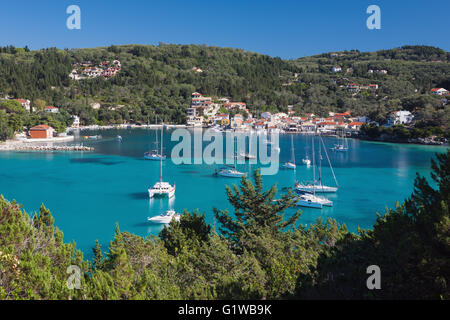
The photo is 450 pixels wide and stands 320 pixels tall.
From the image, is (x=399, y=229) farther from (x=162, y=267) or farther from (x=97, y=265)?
(x=97, y=265)

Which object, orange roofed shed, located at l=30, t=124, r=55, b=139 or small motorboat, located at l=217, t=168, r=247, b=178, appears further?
orange roofed shed, located at l=30, t=124, r=55, b=139

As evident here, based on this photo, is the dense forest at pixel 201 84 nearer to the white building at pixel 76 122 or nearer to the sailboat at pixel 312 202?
the white building at pixel 76 122

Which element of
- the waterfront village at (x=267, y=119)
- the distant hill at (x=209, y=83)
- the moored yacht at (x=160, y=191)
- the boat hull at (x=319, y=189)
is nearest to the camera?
the moored yacht at (x=160, y=191)

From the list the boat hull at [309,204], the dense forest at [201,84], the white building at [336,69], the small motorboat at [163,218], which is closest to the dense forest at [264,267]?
the small motorboat at [163,218]

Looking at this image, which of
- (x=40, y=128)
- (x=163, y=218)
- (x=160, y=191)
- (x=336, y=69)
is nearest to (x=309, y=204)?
(x=163, y=218)

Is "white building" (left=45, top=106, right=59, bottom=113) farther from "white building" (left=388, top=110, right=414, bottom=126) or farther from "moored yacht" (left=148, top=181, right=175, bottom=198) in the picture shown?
"white building" (left=388, top=110, right=414, bottom=126)

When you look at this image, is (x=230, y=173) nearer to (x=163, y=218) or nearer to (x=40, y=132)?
(x=163, y=218)

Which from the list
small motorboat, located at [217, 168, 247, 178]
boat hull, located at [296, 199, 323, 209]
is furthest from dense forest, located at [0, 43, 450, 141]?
boat hull, located at [296, 199, 323, 209]
